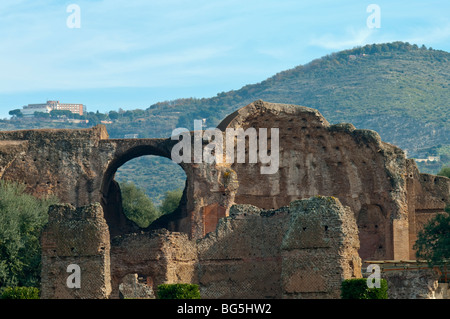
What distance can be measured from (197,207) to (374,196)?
8760 millimetres

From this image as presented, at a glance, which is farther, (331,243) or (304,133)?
(304,133)

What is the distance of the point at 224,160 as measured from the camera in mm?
52594

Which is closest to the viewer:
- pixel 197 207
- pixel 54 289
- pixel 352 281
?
pixel 352 281

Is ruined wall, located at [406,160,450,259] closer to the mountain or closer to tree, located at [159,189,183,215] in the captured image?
tree, located at [159,189,183,215]

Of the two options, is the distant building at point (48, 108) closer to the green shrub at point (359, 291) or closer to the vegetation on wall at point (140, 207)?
the vegetation on wall at point (140, 207)

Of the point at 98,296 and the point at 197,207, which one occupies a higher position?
the point at 197,207

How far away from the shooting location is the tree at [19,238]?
Result: 45.7 m

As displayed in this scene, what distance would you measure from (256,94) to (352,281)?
13259cm

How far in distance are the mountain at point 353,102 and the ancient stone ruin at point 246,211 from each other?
7610 cm

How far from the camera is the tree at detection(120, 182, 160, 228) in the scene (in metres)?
73.5

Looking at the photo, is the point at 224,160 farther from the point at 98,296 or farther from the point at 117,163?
the point at 98,296
